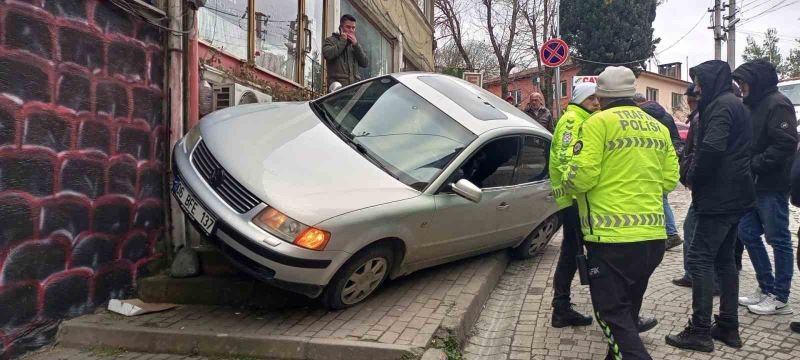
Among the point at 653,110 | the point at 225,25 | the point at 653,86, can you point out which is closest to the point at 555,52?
the point at 653,110

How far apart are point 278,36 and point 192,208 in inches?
192

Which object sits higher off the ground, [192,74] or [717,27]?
[717,27]

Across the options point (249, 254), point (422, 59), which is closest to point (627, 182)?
point (249, 254)

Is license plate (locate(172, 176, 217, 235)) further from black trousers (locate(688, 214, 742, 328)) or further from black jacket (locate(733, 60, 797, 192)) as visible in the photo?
black jacket (locate(733, 60, 797, 192))

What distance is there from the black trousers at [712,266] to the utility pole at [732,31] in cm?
1930

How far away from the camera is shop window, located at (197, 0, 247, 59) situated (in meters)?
5.99

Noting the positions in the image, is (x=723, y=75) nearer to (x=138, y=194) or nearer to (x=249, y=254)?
(x=249, y=254)

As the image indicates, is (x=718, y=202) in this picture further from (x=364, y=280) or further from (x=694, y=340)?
(x=364, y=280)

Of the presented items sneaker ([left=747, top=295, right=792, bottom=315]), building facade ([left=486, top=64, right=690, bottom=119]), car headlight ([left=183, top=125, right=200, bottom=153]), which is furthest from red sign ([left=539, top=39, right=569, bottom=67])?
building facade ([left=486, top=64, right=690, bottom=119])

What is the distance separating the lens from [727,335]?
11.7ft

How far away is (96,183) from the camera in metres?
3.89

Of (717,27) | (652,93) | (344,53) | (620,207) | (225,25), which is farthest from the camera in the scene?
(652,93)

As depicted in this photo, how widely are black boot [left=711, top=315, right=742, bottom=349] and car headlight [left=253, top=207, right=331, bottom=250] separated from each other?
2.57m

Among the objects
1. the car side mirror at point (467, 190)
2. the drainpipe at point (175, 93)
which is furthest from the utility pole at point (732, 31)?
the drainpipe at point (175, 93)
